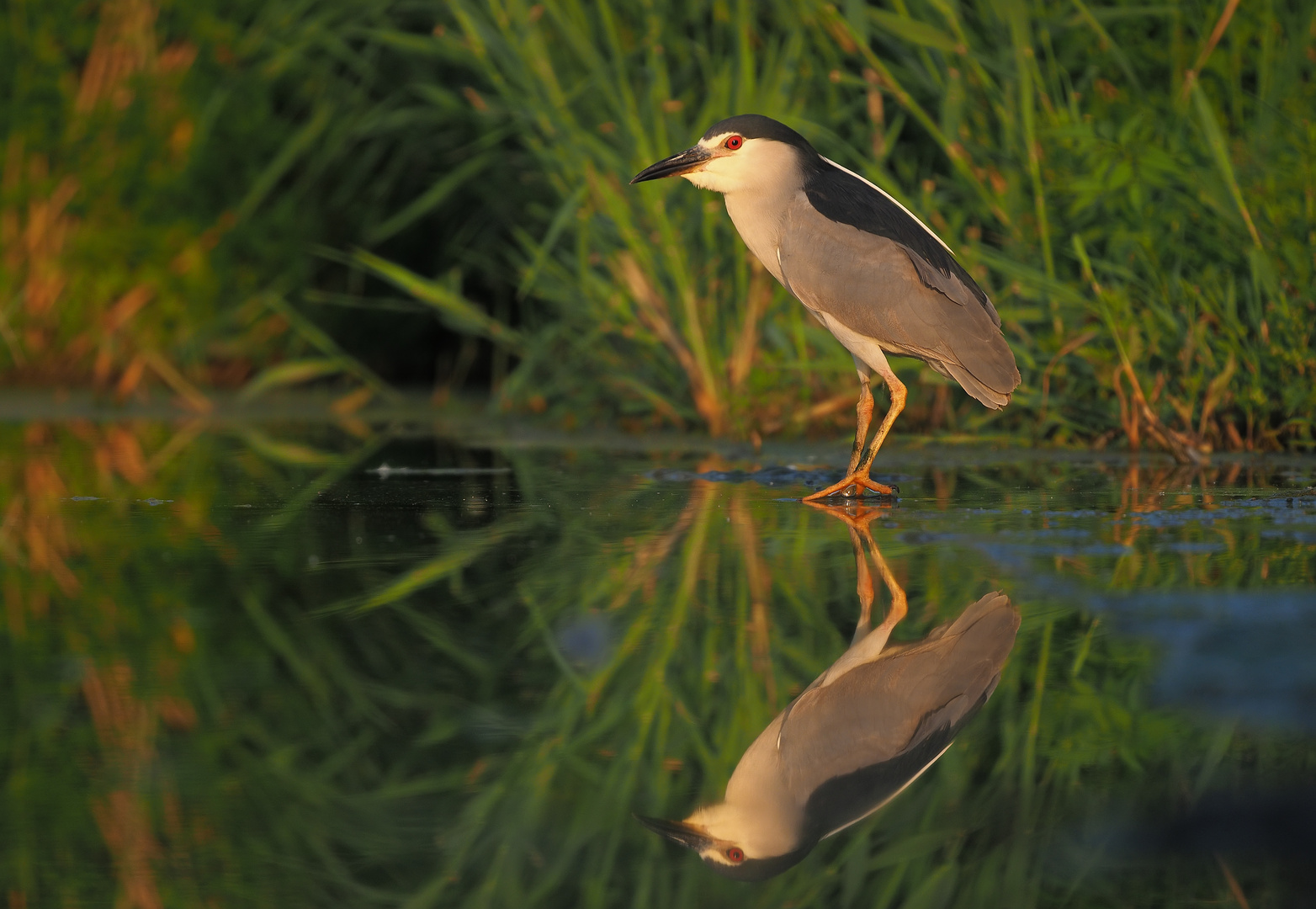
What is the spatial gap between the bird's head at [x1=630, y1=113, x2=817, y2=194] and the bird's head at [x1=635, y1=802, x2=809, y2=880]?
330cm

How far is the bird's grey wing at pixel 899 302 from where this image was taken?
4773mm

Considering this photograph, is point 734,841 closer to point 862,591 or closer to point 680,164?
point 862,591

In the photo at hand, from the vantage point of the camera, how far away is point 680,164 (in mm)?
5348

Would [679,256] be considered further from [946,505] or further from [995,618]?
[995,618]

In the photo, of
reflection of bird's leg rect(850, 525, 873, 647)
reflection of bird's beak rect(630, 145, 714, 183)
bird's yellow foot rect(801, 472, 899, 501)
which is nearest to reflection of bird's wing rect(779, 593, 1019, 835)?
reflection of bird's leg rect(850, 525, 873, 647)

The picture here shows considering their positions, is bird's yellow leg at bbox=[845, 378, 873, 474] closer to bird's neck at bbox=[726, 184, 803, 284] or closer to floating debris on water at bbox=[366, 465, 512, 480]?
bird's neck at bbox=[726, 184, 803, 284]

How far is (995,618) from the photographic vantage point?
315 centimetres

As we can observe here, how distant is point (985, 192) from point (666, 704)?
3788 millimetres

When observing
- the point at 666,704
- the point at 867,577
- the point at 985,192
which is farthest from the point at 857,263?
the point at 666,704

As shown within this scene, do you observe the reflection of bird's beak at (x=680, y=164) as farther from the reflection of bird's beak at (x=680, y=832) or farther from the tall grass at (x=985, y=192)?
the reflection of bird's beak at (x=680, y=832)

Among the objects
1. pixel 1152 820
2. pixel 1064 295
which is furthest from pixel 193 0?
pixel 1152 820

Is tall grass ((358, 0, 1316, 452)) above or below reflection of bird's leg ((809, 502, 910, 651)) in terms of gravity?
above

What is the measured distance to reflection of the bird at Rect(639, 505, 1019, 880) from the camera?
2.11m

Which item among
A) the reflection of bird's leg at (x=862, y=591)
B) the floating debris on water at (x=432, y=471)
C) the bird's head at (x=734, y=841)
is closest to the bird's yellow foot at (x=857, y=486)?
the reflection of bird's leg at (x=862, y=591)
